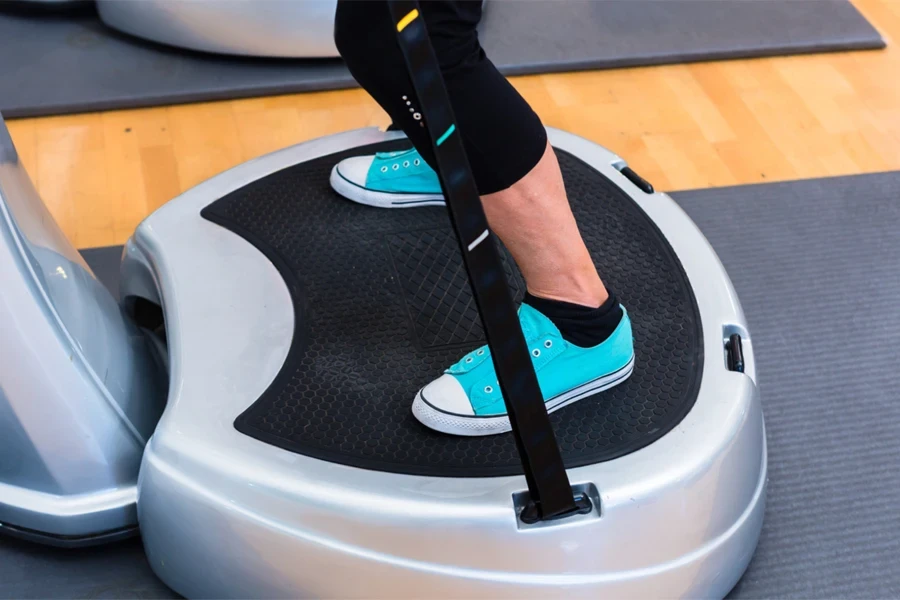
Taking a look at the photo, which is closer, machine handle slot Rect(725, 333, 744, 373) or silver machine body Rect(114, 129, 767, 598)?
silver machine body Rect(114, 129, 767, 598)

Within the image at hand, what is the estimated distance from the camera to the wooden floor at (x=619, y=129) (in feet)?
6.08

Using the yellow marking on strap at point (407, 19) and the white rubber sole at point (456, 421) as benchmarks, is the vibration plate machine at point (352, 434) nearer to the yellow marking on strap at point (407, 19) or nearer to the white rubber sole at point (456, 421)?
the white rubber sole at point (456, 421)

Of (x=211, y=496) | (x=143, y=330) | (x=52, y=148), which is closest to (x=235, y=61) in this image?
(x=52, y=148)

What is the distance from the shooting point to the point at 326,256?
1.39 meters

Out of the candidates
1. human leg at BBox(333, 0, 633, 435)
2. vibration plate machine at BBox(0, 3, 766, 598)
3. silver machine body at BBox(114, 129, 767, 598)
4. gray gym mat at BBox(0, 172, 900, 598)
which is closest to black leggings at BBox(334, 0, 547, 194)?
human leg at BBox(333, 0, 633, 435)

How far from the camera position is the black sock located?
1.12 metres

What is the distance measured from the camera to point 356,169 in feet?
4.91

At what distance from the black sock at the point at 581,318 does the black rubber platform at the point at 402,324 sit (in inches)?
3.5

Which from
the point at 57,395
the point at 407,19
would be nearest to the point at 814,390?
the point at 407,19

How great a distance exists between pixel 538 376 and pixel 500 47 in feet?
4.31

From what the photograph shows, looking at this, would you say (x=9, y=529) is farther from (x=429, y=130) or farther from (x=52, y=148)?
(x=52, y=148)

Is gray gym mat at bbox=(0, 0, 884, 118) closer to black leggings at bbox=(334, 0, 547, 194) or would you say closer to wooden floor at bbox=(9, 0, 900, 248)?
wooden floor at bbox=(9, 0, 900, 248)

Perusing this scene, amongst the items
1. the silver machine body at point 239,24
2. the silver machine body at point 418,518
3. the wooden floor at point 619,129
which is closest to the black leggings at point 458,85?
the silver machine body at point 418,518

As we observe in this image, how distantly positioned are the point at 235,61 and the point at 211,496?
1.41m
